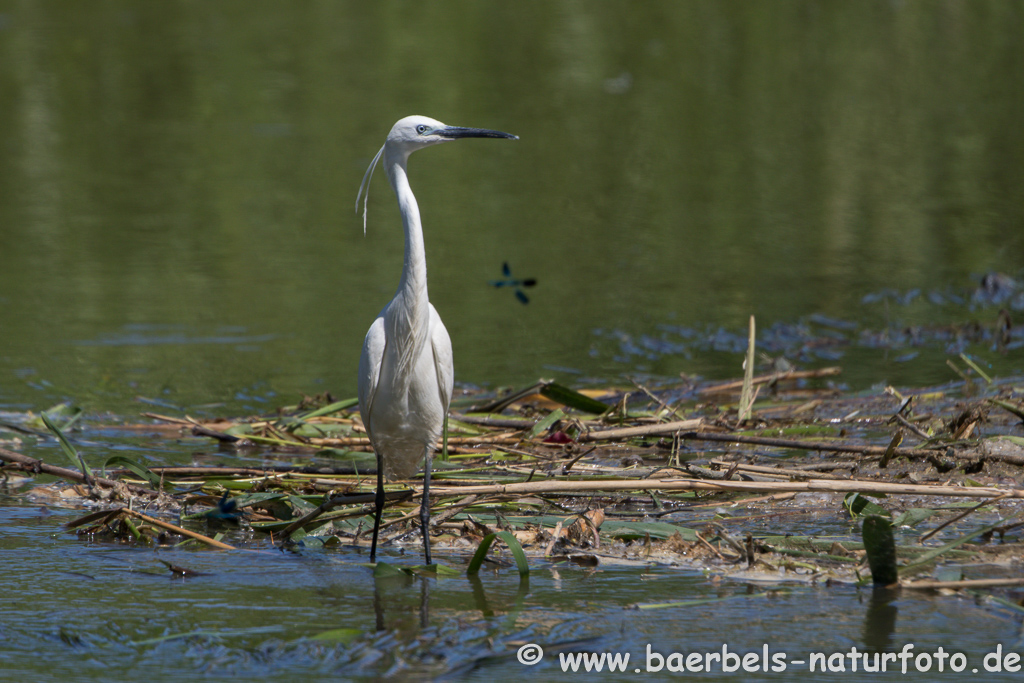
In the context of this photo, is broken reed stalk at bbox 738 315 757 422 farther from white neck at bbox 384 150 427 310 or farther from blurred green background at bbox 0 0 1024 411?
white neck at bbox 384 150 427 310

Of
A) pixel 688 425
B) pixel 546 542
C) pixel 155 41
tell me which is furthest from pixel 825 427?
pixel 155 41

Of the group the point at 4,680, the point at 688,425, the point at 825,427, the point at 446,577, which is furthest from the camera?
the point at 825,427

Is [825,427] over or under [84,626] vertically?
Result: over

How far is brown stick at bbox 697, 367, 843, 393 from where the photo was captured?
6412 millimetres

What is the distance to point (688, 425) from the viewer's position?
16.3 ft

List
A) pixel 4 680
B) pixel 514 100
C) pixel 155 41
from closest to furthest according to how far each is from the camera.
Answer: pixel 4 680, pixel 514 100, pixel 155 41

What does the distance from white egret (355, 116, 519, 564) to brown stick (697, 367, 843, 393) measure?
2.48m

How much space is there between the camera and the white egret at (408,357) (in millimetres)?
4125

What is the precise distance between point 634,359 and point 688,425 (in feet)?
9.06

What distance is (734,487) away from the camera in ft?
14.0

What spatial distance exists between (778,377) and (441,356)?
270 cm

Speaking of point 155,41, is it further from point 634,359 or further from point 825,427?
point 825,427

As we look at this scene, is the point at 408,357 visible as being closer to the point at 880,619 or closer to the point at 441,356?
the point at 441,356

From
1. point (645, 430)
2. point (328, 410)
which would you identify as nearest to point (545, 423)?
point (645, 430)
